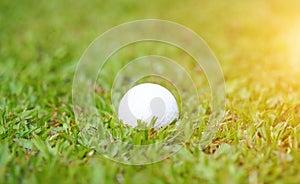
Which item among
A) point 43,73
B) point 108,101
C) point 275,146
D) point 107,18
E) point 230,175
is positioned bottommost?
point 230,175

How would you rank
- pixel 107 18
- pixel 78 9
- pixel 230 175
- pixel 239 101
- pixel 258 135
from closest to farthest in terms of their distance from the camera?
pixel 230 175 < pixel 258 135 < pixel 239 101 < pixel 107 18 < pixel 78 9

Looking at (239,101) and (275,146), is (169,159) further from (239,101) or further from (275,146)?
(239,101)

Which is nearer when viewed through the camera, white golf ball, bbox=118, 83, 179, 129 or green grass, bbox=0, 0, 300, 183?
green grass, bbox=0, 0, 300, 183

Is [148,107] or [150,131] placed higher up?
[148,107]

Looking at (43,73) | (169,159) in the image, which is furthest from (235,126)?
(43,73)

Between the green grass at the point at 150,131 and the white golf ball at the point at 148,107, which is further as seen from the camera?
the white golf ball at the point at 148,107
